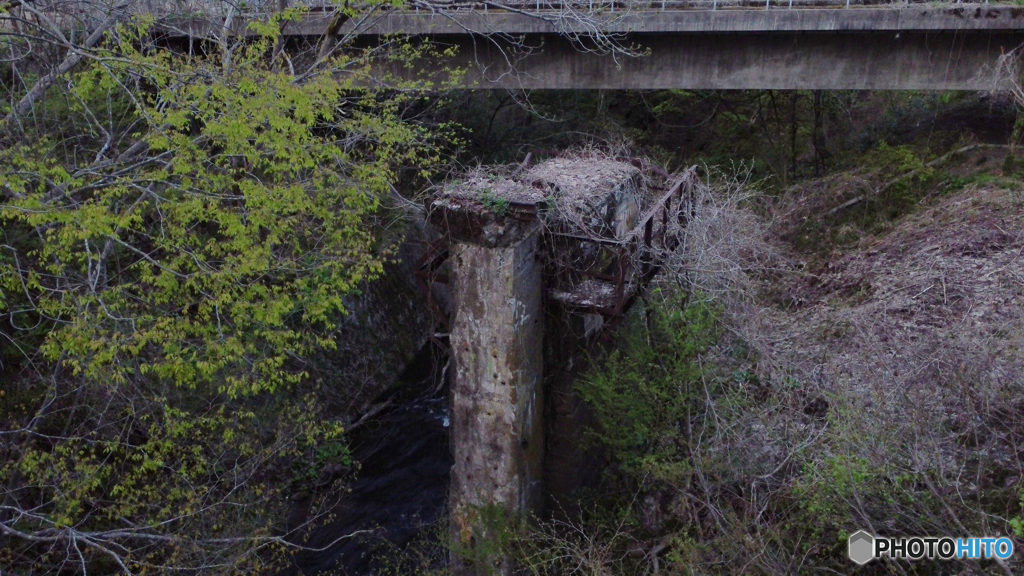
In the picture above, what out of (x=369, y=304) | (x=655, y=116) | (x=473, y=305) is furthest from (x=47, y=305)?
(x=655, y=116)

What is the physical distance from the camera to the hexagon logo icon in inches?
238

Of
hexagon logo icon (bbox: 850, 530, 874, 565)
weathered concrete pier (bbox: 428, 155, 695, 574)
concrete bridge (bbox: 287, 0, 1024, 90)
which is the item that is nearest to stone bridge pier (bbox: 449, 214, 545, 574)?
weathered concrete pier (bbox: 428, 155, 695, 574)

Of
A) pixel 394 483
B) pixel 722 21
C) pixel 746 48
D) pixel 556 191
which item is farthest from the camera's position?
pixel 746 48

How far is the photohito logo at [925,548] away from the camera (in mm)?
5469

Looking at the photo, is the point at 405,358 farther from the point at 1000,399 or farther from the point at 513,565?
the point at 1000,399

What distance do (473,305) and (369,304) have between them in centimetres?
625

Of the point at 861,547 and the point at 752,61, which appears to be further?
the point at 752,61

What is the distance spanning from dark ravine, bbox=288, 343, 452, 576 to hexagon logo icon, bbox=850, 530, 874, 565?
5.13m

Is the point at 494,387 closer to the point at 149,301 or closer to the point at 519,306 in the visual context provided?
the point at 519,306

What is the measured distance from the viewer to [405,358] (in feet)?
42.9

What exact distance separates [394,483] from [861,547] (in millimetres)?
6760

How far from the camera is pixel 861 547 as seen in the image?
609 centimetres

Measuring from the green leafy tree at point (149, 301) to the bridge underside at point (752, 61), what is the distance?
309 cm

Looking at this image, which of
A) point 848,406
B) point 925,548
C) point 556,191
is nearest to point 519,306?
point 556,191
